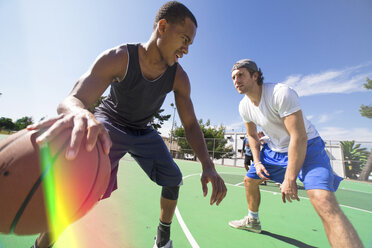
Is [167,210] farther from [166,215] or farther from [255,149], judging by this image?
[255,149]

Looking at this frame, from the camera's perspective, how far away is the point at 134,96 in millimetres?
2061

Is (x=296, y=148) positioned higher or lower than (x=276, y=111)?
lower

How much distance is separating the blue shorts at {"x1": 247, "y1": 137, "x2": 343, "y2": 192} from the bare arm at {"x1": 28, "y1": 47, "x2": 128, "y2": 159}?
2175 mm

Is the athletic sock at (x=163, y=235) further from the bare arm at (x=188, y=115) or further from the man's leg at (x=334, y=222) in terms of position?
the man's leg at (x=334, y=222)

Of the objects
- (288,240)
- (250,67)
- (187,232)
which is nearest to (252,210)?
(288,240)

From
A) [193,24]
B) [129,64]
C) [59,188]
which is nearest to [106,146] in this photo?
[59,188]

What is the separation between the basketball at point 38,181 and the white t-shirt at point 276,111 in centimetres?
220

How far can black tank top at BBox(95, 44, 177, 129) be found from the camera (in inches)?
77.8

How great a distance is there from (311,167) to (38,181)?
8.49ft

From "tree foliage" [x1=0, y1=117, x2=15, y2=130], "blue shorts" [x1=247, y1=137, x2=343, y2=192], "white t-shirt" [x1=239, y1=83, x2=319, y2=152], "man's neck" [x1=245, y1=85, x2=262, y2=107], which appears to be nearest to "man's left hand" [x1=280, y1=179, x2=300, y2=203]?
"blue shorts" [x1=247, y1=137, x2=343, y2=192]

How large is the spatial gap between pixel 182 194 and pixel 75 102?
13.5ft

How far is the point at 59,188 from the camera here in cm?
93

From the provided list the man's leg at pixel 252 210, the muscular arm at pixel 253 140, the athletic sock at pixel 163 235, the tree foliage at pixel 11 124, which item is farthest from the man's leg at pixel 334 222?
the tree foliage at pixel 11 124

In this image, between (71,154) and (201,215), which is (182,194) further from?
(71,154)
